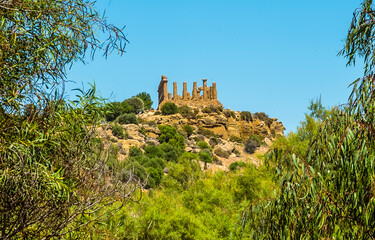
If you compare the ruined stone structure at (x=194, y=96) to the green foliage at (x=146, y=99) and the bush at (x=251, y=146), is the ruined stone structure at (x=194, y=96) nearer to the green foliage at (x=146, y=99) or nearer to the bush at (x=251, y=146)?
the green foliage at (x=146, y=99)

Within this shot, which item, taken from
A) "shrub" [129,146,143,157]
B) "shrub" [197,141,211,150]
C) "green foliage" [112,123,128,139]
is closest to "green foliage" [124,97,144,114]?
"shrub" [197,141,211,150]

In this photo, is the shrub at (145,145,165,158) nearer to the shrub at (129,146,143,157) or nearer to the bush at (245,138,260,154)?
the shrub at (129,146,143,157)

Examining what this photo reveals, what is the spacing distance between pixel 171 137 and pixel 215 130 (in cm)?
1261

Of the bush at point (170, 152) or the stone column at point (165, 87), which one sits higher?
the stone column at point (165, 87)

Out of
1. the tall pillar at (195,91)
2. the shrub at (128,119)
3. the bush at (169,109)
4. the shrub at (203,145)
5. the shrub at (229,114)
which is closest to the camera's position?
the shrub at (203,145)

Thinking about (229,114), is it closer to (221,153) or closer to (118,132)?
(221,153)

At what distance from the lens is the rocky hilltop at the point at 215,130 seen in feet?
185

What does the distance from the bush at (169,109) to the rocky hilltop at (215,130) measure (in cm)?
104

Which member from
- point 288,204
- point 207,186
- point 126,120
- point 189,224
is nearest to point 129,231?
point 189,224

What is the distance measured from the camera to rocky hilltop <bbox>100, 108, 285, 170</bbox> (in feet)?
185

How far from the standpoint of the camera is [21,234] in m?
5.77

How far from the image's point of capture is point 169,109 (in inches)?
2803

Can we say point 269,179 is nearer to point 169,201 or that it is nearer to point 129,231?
point 169,201

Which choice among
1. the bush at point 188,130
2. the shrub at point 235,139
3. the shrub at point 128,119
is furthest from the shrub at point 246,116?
the shrub at point 128,119
